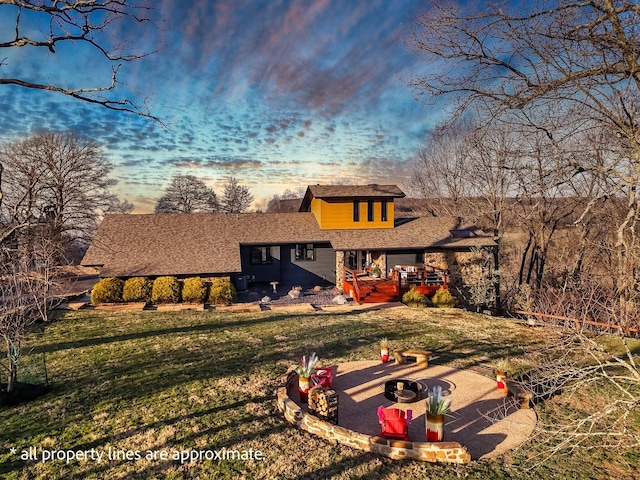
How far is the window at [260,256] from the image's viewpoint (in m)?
25.5

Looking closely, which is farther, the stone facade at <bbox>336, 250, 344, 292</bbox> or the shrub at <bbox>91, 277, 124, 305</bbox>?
the stone facade at <bbox>336, 250, 344, 292</bbox>

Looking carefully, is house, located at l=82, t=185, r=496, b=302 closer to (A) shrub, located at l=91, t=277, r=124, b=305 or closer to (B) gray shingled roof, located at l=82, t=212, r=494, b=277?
(B) gray shingled roof, located at l=82, t=212, r=494, b=277

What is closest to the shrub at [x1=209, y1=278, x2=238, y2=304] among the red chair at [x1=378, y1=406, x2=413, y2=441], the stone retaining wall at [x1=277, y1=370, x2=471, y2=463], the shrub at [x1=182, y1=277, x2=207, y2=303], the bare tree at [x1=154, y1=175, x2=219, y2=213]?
the shrub at [x1=182, y1=277, x2=207, y2=303]

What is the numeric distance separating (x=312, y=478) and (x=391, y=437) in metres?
1.88

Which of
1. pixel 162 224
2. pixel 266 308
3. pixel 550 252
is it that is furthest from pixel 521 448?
pixel 550 252

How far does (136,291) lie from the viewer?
19781 mm

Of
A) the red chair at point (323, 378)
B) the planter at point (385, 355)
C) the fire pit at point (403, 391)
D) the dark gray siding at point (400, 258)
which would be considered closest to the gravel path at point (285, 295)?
the dark gray siding at point (400, 258)

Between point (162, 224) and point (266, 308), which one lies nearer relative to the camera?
point (266, 308)

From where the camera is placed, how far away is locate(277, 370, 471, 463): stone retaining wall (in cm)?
692

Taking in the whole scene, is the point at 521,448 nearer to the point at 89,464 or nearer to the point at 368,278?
the point at 89,464

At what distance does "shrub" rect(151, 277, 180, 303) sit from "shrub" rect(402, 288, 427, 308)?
1244 centimetres

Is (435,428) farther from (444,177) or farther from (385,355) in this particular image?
(444,177)

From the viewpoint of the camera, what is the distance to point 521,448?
7.33 meters

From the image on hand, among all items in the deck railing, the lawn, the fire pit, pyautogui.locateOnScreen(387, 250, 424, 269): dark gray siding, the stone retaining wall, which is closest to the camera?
the lawn
